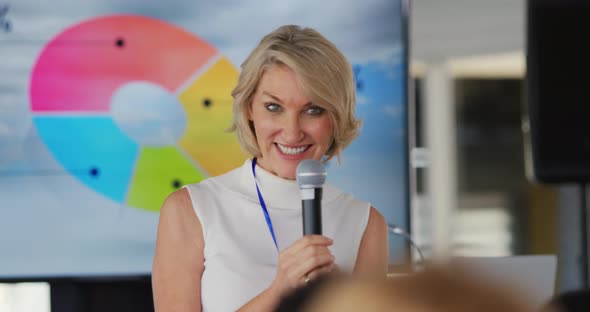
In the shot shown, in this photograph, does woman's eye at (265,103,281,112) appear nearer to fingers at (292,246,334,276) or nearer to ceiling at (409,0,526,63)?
fingers at (292,246,334,276)

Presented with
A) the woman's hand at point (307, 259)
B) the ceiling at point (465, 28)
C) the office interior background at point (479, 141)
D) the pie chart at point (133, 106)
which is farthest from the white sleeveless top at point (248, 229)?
the ceiling at point (465, 28)

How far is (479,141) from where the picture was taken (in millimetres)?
10891

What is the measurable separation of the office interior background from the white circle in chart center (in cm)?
352

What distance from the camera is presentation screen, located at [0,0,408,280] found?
3.26 m

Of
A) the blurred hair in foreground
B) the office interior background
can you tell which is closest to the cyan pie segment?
the blurred hair in foreground

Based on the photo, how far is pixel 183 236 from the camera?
6.34 ft

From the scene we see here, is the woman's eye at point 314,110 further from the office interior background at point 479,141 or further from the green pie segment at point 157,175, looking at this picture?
the office interior background at point 479,141

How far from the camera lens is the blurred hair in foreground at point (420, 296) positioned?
502mm

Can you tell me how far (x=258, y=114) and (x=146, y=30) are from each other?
150 cm

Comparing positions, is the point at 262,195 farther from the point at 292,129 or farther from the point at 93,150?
the point at 93,150

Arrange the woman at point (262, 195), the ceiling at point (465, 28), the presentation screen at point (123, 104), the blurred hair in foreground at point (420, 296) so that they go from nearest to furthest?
1. the blurred hair in foreground at point (420, 296)
2. the woman at point (262, 195)
3. the presentation screen at point (123, 104)
4. the ceiling at point (465, 28)

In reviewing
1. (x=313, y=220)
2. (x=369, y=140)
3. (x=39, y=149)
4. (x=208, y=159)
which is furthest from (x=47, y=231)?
(x=313, y=220)

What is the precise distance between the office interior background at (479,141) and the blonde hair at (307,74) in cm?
464

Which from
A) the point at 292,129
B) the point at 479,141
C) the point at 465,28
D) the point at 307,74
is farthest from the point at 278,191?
the point at 479,141
